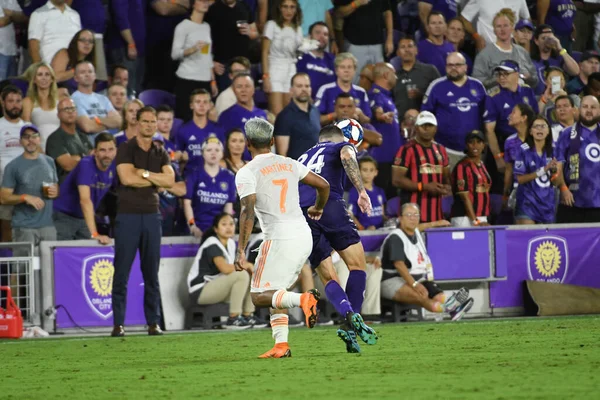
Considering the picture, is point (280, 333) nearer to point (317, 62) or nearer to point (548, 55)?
point (317, 62)

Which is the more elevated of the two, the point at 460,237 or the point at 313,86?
the point at 313,86

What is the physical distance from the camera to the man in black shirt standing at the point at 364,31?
20250 mm

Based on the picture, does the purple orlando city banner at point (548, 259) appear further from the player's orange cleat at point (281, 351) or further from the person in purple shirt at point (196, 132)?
the player's orange cleat at point (281, 351)

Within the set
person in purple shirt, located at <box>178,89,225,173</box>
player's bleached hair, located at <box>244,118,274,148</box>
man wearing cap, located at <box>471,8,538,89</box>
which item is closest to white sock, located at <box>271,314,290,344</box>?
player's bleached hair, located at <box>244,118,274,148</box>

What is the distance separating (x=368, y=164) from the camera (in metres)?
16.8

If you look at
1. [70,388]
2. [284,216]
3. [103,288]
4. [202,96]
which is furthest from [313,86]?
[70,388]

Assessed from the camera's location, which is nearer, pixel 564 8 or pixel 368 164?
pixel 368 164

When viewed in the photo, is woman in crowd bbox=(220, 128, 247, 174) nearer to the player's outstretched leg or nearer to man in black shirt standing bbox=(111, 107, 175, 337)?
man in black shirt standing bbox=(111, 107, 175, 337)

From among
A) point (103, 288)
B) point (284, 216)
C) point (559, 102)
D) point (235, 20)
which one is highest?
point (235, 20)

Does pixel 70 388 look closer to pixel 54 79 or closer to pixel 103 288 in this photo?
pixel 103 288

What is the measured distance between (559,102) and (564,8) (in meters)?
4.63

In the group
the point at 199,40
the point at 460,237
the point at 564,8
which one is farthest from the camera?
the point at 564,8

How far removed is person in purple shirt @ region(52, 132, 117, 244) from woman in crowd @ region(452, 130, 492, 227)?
17.6 feet

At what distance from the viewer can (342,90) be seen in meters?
18.3
